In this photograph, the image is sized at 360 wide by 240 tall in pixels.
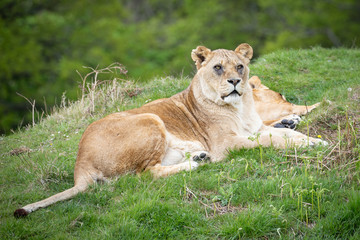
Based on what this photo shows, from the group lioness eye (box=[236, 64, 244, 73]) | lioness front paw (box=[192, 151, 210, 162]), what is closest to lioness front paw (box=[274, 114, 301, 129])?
lioness eye (box=[236, 64, 244, 73])

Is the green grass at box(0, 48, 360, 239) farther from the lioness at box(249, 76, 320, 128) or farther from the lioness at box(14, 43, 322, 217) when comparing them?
the lioness at box(249, 76, 320, 128)

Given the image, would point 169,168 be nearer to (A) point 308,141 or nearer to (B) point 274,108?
(A) point 308,141

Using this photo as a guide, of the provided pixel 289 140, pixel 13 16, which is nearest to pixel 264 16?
pixel 13 16

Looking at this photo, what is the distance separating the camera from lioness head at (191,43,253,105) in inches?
250

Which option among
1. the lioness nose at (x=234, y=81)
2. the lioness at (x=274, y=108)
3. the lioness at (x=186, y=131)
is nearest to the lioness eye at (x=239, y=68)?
the lioness at (x=186, y=131)

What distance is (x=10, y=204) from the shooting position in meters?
5.33

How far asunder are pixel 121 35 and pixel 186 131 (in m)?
25.4

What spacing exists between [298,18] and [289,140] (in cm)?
2602

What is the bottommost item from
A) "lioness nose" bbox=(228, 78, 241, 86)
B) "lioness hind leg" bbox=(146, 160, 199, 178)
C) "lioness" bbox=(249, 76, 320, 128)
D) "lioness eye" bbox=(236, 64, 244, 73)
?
"lioness" bbox=(249, 76, 320, 128)

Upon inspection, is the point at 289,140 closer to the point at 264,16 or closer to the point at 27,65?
the point at 27,65

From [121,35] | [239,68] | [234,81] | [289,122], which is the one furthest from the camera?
[121,35]

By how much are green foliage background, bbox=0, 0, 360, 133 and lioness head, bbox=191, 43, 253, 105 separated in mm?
17745

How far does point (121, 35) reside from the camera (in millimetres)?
30828

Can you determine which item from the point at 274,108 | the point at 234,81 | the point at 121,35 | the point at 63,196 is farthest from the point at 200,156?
the point at 121,35
